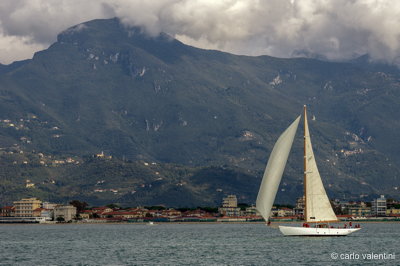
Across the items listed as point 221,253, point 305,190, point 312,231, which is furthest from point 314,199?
point 221,253

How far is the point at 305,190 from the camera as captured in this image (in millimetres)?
129000

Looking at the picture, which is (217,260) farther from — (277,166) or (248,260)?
(277,166)

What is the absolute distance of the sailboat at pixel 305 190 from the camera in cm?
12494

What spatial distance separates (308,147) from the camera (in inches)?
5172

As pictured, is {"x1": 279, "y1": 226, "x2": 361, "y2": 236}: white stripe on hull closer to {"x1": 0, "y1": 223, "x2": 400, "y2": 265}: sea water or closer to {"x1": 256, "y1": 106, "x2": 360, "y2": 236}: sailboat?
{"x1": 256, "y1": 106, "x2": 360, "y2": 236}: sailboat

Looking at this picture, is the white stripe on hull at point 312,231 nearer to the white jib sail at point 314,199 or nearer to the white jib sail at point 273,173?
the white jib sail at point 314,199

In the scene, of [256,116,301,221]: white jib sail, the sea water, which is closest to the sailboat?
[256,116,301,221]: white jib sail

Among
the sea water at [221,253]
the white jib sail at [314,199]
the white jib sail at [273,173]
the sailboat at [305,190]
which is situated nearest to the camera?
the sea water at [221,253]

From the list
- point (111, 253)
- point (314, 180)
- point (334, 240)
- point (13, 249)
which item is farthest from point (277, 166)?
point (13, 249)

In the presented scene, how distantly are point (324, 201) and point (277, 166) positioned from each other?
9.96m

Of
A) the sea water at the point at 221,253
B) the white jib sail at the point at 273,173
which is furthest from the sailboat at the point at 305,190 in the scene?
the sea water at the point at 221,253

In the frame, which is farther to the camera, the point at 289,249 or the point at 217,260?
the point at 289,249

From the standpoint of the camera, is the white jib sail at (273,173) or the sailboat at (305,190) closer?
the white jib sail at (273,173)

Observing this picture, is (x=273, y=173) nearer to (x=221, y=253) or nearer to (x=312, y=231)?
(x=312, y=231)
